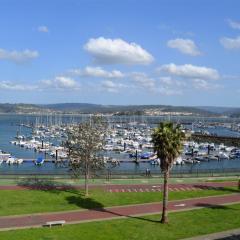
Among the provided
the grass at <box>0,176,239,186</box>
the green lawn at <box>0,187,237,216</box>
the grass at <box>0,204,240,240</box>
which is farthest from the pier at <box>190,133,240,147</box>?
the grass at <box>0,204,240,240</box>

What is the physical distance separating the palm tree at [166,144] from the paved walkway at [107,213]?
16.1 ft

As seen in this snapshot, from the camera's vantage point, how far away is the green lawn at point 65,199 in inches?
1752

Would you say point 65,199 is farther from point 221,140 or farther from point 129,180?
point 221,140

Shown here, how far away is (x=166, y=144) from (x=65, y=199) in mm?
13343

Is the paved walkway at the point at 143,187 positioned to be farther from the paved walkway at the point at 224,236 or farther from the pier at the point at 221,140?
the pier at the point at 221,140

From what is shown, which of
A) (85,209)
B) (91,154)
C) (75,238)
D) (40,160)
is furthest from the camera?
(40,160)

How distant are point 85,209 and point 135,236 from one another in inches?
389

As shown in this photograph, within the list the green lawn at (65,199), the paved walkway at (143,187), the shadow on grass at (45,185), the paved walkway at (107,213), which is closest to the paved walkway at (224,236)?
the paved walkway at (107,213)

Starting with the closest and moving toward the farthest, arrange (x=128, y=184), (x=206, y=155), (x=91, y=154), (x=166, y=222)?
(x=166, y=222) < (x=91, y=154) < (x=128, y=184) < (x=206, y=155)

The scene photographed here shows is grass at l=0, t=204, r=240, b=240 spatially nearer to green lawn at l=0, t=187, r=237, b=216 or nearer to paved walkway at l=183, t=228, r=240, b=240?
paved walkway at l=183, t=228, r=240, b=240

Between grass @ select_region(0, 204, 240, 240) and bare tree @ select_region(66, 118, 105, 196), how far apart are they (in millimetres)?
12241

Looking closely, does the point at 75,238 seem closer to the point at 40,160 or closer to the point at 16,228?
the point at 16,228

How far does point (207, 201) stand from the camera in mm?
49469

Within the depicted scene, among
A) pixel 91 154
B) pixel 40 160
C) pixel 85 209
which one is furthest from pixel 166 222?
pixel 40 160
